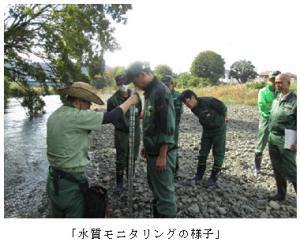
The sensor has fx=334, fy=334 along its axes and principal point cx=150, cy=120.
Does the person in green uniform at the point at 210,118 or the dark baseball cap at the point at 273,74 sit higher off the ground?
the dark baseball cap at the point at 273,74

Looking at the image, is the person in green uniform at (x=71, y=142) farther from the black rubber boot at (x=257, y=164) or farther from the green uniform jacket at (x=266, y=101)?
the black rubber boot at (x=257, y=164)

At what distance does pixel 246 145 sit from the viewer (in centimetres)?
1123

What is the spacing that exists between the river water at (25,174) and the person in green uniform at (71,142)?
2828 millimetres

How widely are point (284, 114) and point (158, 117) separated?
228cm

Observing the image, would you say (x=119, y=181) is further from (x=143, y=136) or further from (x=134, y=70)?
(x=134, y=70)

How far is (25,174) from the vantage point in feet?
31.3

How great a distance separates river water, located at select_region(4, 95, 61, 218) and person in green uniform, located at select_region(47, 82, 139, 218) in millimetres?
2828

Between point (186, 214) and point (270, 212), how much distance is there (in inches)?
54.0

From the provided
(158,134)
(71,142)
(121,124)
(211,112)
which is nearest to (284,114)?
(211,112)

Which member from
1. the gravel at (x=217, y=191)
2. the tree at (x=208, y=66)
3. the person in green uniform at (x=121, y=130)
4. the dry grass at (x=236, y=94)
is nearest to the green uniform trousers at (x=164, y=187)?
the gravel at (x=217, y=191)

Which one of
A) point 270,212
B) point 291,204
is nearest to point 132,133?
point 270,212

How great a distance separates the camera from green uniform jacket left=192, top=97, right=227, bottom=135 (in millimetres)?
5938

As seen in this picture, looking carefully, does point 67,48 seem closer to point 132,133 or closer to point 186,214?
point 132,133

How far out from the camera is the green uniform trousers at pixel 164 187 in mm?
3930
